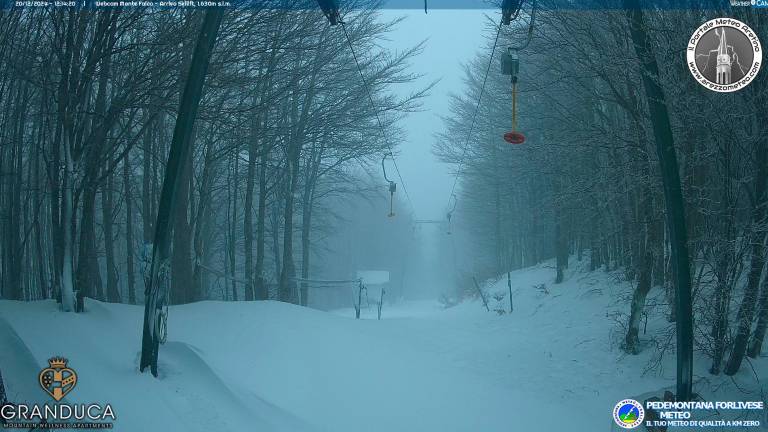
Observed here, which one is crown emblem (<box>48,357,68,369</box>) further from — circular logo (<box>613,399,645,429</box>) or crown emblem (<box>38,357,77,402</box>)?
circular logo (<box>613,399,645,429</box>)

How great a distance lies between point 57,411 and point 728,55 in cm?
590

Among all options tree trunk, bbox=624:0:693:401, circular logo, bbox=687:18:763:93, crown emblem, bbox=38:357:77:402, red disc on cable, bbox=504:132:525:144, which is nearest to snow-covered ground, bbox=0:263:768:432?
crown emblem, bbox=38:357:77:402

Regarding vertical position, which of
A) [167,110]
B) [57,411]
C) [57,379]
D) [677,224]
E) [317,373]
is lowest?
[317,373]

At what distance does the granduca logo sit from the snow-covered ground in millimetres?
105

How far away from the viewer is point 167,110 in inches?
331

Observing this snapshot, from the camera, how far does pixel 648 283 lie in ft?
25.0

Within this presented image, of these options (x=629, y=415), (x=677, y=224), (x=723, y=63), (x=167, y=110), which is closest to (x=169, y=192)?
(x=167, y=110)

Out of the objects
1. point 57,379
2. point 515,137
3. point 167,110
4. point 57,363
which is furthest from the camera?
point 167,110

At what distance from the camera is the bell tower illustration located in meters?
4.41

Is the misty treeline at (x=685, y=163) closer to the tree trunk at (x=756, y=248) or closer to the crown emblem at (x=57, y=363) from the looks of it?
the tree trunk at (x=756, y=248)

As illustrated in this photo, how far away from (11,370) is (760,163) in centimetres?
692

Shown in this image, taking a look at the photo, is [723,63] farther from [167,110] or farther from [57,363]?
[167,110]

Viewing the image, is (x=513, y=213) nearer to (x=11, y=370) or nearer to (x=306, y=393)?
(x=306, y=393)

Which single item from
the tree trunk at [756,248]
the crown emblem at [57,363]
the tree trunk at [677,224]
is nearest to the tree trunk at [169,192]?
the crown emblem at [57,363]
